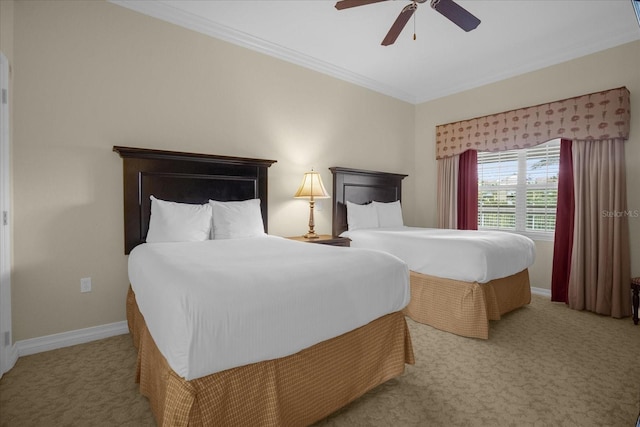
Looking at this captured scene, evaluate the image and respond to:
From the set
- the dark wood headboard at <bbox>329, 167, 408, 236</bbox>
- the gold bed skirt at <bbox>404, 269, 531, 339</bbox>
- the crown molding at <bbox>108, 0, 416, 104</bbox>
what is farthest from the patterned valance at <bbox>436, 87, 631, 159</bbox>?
the gold bed skirt at <bbox>404, 269, 531, 339</bbox>

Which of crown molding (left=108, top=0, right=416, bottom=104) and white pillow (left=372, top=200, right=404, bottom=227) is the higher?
crown molding (left=108, top=0, right=416, bottom=104)

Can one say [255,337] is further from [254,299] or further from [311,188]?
[311,188]

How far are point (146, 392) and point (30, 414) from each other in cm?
56

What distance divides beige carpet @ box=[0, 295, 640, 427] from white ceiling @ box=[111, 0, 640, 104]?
9.16 ft

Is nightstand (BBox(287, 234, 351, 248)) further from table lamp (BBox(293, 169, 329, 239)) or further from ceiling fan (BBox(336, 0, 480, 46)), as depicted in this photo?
ceiling fan (BBox(336, 0, 480, 46))

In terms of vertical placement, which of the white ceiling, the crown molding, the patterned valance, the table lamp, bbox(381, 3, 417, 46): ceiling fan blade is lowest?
the table lamp

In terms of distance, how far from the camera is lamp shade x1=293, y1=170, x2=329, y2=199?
3396mm

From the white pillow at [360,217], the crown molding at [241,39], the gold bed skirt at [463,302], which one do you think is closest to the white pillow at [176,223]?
the crown molding at [241,39]

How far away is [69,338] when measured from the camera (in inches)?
93.3

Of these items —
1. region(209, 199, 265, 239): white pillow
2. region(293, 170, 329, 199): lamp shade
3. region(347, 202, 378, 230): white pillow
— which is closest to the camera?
region(209, 199, 265, 239): white pillow

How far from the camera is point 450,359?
2176mm

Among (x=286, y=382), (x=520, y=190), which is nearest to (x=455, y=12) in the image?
(x=286, y=382)

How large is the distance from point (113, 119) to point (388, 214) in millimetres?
3179

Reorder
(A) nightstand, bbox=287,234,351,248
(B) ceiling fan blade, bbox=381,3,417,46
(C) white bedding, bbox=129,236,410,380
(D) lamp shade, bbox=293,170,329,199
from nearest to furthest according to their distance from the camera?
1. (C) white bedding, bbox=129,236,410,380
2. (B) ceiling fan blade, bbox=381,3,417,46
3. (A) nightstand, bbox=287,234,351,248
4. (D) lamp shade, bbox=293,170,329,199
